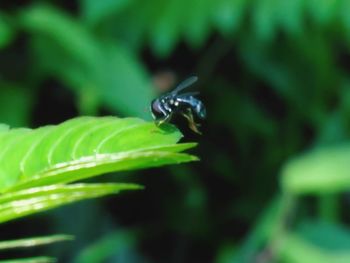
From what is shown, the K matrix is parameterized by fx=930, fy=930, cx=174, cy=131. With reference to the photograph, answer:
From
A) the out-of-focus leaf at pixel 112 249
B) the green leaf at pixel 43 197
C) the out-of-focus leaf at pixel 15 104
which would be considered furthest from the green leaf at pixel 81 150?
the out-of-focus leaf at pixel 112 249

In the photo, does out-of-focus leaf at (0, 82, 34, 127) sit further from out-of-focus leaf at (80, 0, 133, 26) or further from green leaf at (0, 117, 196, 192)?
green leaf at (0, 117, 196, 192)

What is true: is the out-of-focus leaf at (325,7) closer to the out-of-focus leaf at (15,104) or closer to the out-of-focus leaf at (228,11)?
the out-of-focus leaf at (228,11)

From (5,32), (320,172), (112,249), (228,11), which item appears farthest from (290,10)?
(112,249)

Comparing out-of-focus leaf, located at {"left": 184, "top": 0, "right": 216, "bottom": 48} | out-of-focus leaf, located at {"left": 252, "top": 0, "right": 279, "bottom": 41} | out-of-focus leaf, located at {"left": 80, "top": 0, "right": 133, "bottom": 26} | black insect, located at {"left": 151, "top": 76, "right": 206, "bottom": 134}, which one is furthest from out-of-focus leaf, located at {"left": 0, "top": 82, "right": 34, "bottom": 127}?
black insect, located at {"left": 151, "top": 76, "right": 206, "bottom": 134}

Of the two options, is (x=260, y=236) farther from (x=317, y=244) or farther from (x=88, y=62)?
(x=88, y=62)

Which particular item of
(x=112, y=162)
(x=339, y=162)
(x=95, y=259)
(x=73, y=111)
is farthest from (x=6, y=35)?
(x=112, y=162)

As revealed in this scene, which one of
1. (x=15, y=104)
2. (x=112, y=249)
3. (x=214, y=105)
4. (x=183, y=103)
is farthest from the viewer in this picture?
(x=214, y=105)
